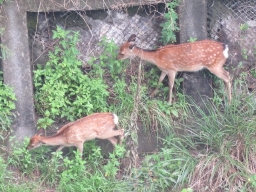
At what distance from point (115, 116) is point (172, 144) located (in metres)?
0.76

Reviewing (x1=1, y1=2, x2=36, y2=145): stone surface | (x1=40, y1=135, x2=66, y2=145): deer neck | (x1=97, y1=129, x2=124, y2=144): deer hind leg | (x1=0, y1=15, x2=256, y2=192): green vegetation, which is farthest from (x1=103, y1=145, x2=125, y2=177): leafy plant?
(x1=1, y1=2, x2=36, y2=145): stone surface

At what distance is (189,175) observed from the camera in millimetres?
7938

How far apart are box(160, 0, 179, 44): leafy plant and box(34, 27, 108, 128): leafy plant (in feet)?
3.43

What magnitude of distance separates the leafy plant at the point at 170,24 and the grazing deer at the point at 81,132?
55.2 inches

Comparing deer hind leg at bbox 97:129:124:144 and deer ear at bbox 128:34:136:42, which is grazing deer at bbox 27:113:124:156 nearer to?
deer hind leg at bbox 97:129:124:144

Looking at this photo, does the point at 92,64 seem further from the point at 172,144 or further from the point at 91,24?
the point at 172,144

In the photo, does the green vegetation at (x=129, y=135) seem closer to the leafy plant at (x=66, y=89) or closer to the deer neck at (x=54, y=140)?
the leafy plant at (x=66, y=89)

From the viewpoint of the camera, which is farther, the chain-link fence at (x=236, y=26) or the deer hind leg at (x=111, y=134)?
the chain-link fence at (x=236, y=26)

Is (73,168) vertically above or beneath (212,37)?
beneath

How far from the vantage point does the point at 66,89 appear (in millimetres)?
8703

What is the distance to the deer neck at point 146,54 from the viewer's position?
900cm

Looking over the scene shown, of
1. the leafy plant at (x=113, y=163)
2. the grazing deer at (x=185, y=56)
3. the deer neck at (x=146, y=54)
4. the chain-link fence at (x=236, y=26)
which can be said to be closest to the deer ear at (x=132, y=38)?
the grazing deer at (x=185, y=56)

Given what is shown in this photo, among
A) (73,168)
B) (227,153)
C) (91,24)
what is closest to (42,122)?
(73,168)

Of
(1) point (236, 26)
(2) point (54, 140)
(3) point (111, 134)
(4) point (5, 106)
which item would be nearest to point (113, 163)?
(3) point (111, 134)
